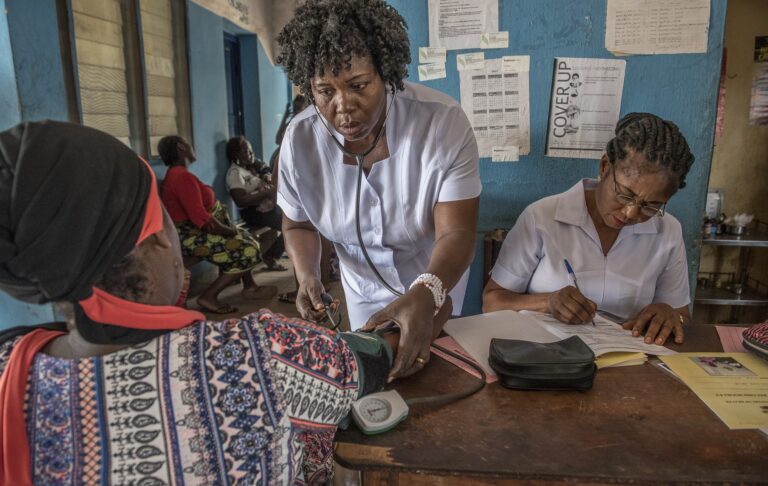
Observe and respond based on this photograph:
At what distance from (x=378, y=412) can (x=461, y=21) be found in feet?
5.55

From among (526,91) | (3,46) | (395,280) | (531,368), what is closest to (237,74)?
(3,46)

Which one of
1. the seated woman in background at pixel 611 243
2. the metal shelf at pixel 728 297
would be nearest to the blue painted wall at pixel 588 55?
the seated woman in background at pixel 611 243

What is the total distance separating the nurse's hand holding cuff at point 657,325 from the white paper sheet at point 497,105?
987 mm

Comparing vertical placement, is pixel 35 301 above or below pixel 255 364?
above

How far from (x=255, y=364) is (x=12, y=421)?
30cm

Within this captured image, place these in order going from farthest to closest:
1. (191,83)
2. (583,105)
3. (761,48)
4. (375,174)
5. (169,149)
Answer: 1. (191,83)
2. (169,149)
3. (761,48)
4. (583,105)
5. (375,174)

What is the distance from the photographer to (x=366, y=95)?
1.28 meters

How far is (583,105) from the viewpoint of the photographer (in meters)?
2.12

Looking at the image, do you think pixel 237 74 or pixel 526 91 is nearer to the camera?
pixel 526 91

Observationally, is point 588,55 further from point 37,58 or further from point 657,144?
point 37,58

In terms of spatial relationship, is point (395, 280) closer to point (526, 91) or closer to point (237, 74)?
point (526, 91)

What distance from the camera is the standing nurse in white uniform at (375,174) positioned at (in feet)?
4.04

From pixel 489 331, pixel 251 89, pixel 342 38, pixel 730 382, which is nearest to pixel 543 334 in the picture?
pixel 489 331

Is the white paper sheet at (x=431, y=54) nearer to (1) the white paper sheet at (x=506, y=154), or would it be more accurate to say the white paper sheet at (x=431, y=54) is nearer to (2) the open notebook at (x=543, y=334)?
(1) the white paper sheet at (x=506, y=154)
